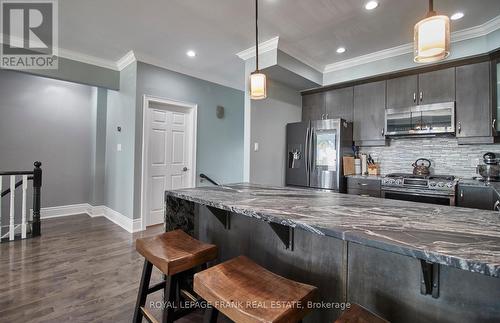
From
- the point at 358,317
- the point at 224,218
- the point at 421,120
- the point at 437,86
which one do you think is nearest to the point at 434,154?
the point at 421,120

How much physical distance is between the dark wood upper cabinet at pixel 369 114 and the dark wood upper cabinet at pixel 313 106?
0.55 meters

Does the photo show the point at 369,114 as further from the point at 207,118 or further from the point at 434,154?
the point at 207,118

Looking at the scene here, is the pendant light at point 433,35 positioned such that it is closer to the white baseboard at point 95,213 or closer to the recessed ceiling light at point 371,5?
the recessed ceiling light at point 371,5

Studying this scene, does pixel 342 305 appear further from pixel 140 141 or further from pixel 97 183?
pixel 97 183

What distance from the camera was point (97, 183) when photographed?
4570 mm

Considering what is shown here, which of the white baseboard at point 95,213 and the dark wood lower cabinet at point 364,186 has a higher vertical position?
the dark wood lower cabinet at point 364,186

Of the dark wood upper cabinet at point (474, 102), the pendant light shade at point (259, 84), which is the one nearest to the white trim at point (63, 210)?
the pendant light shade at point (259, 84)

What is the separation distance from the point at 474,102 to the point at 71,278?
4765 mm

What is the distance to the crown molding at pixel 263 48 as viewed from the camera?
3.04 meters

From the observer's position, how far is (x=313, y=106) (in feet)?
13.9

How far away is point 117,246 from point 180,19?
2.86m

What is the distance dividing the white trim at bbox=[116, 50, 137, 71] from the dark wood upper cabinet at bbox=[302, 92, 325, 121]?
2.86 m

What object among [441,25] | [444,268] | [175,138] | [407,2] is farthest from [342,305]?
[175,138]

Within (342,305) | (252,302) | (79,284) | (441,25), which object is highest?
(441,25)
